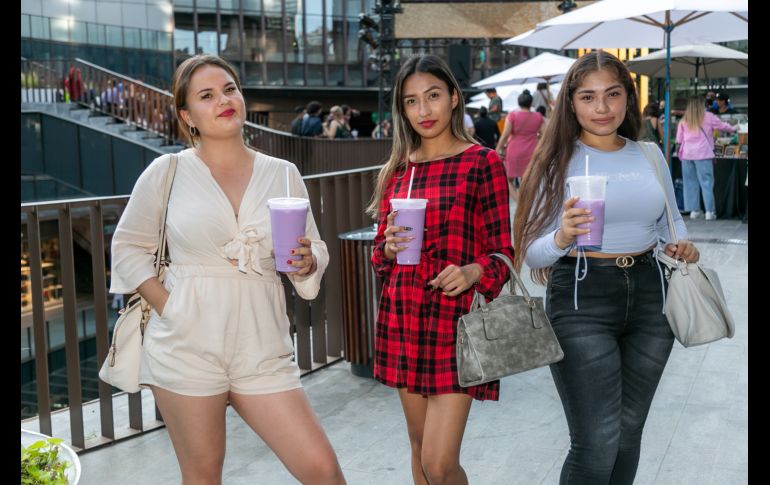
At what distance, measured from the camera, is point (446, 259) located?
317 centimetres

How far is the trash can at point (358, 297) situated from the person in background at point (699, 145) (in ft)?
29.2

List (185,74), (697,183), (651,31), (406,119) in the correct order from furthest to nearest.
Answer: (697,183) < (651,31) < (406,119) < (185,74)

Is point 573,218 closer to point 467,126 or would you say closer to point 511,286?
point 511,286

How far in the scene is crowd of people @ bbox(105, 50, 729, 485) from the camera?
2932 millimetres

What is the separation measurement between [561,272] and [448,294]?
1.50 ft

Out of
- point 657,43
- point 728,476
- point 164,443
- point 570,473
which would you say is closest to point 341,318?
point 164,443

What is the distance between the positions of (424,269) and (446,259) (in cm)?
8

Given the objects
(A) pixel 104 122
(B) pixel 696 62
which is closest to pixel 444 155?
(B) pixel 696 62

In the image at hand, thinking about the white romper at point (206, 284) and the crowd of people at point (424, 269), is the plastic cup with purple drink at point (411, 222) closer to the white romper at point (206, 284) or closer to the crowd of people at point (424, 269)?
the crowd of people at point (424, 269)

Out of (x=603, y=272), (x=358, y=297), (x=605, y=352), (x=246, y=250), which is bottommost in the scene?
(x=358, y=297)

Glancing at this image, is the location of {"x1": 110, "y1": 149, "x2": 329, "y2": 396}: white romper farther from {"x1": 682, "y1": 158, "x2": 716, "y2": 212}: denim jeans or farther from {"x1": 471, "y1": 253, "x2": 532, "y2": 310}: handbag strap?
{"x1": 682, "y1": 158, "x2": 716, "y2": 212}: denim jeans

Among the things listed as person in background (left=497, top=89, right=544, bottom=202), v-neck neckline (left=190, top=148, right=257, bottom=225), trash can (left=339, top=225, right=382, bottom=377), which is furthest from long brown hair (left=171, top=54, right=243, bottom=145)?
person in background (left=497, top=89, right=544, bottom=202)

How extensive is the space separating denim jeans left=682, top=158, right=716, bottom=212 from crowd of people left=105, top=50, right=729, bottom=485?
11100 mm
